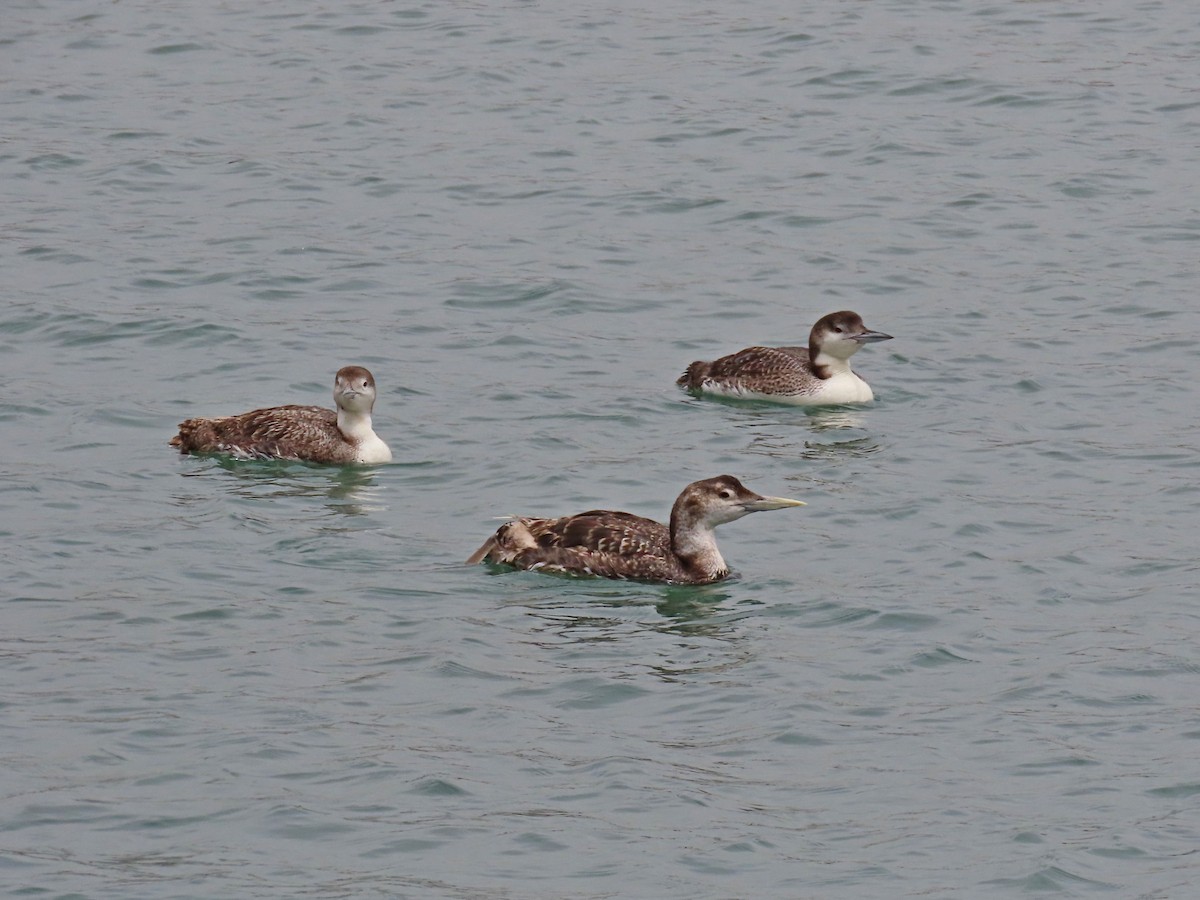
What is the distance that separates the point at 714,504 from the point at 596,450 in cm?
296

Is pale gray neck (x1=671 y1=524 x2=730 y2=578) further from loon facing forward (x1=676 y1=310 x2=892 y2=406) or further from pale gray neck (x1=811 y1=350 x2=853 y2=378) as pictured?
pale gray neck (x1=811 y1=350 x2=853 y2=378)

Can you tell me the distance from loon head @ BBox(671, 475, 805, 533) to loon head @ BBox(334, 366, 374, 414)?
Answer: 11.3ft

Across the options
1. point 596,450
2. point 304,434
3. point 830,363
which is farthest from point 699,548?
point 830,363

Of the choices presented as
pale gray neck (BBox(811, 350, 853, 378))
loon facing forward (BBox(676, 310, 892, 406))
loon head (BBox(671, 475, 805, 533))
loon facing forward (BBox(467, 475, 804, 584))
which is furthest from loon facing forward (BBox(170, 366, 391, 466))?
pale gray neck (BBox(811, 350, 853, 378))

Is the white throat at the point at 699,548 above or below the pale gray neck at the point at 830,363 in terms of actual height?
below

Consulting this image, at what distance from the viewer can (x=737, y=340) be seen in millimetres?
21312

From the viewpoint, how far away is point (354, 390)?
17.7 m

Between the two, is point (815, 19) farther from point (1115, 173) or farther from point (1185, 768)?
point (1185, 768)

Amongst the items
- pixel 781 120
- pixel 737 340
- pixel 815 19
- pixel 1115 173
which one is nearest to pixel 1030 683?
pixel 737 340

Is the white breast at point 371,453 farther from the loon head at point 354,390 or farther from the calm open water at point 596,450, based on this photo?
the calm open water at point 596,450

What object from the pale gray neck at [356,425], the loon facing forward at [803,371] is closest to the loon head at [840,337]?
the loon facing forward at [803,371]

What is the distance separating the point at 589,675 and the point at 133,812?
3024 millimetres

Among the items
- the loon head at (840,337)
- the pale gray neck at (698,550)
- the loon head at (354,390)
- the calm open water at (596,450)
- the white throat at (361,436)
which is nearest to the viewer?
the calm open water at (596,450)

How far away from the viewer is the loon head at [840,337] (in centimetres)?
2003
